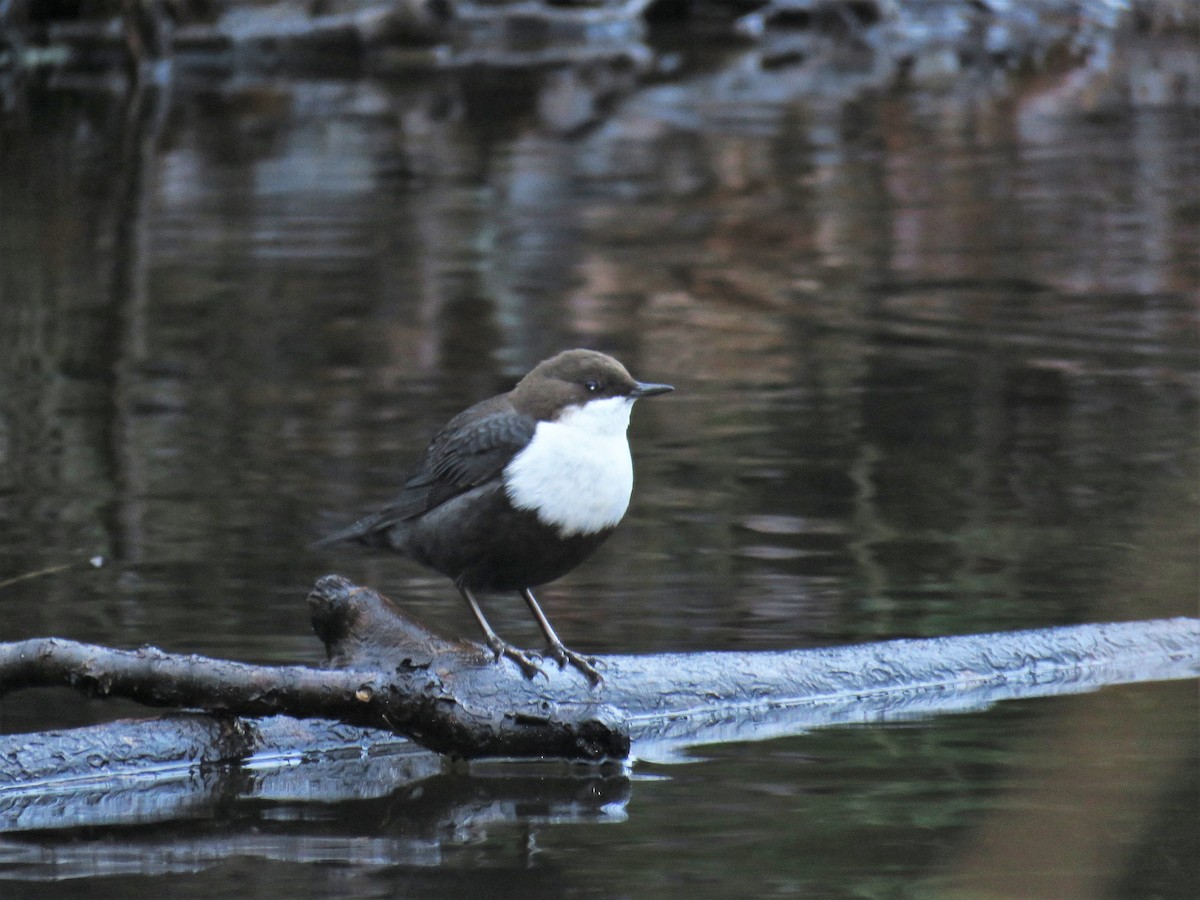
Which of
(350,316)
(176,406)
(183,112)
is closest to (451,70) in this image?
(183,112)

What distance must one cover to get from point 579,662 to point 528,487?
0.34 m

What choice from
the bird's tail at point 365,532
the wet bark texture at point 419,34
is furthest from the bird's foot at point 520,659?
the wet bark texture at point 419,34

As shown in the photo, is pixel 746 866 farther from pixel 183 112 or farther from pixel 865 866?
pixel 183 112

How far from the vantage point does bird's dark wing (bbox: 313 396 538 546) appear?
13.6 ft

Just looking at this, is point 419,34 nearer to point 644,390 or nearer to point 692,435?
point 692,435

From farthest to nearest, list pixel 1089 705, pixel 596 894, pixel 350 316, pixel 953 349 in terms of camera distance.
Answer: pixel 350 316 → pixel 953 349 → pixel 1089 705 → pixel 596 894

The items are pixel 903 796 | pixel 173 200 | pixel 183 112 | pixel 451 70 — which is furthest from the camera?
pixel 451 70

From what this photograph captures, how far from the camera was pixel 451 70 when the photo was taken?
2358cm

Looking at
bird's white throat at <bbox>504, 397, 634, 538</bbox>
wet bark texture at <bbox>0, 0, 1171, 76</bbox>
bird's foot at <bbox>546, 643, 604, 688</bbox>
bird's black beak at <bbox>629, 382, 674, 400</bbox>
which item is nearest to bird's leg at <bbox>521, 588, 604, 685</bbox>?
bird's foot at <bbox>546, 643, 604, 688</bbox>

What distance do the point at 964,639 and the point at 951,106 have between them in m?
15.7

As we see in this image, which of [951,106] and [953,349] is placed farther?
[951,106]

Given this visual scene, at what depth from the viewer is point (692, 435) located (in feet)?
23.6

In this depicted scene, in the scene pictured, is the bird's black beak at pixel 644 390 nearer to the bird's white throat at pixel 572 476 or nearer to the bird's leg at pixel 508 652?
the bird's white throat at pixel 572 476

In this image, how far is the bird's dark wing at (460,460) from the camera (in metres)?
4.15
